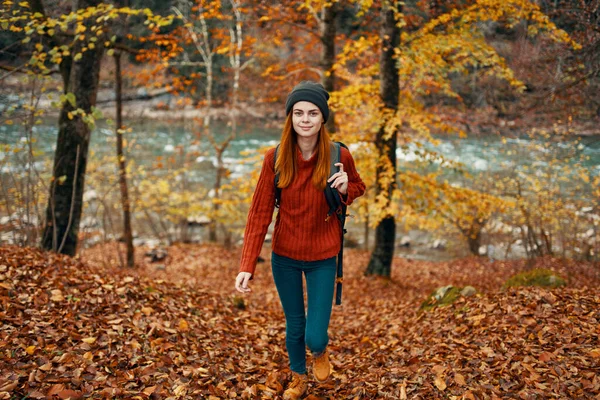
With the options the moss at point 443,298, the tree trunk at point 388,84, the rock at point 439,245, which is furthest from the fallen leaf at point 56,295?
the rock at point 439,245

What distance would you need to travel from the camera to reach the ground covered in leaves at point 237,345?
10.9 ft

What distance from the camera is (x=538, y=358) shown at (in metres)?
3.77

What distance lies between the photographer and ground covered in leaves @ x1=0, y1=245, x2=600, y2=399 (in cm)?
332

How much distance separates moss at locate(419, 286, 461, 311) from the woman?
2.80m

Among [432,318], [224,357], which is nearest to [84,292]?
[224,357]

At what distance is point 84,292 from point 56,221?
114 inches

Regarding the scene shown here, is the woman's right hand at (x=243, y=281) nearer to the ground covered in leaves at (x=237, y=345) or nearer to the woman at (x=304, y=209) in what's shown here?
the woman at (x=304, y=209)

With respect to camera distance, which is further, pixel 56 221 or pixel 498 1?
pixel 498 1

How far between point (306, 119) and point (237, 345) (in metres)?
2.63

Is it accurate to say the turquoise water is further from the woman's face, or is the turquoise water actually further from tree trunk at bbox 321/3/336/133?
the woman's face

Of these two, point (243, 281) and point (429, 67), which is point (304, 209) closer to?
point (243, 281)

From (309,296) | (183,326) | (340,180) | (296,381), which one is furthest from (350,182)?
(183,326)

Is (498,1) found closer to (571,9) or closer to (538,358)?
(571,9)

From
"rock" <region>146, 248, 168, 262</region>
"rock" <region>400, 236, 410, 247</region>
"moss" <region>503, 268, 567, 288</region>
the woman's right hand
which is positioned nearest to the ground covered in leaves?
the woman's right hand
